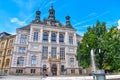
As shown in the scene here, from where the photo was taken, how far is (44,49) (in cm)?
4150

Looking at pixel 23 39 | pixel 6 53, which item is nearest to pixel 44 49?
pixel 23 39

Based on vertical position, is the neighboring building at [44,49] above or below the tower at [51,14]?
below

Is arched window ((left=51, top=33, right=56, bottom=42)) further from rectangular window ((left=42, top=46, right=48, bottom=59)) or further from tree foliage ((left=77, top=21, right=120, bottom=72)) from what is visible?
tree foliage ((left=77, top=21, right=120, bottom=72))

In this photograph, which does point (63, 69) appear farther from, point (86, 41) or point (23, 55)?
point (86, 41)

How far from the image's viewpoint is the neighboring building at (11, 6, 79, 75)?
3894cm

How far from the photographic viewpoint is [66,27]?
152ft

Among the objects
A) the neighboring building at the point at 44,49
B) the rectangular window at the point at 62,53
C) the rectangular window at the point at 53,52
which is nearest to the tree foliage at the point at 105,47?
the neighboring building at the point at 44,49

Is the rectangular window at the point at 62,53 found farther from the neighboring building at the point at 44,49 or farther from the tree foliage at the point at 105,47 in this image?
the tree foliage at the point at 105,47

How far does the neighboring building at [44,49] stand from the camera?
38.9 metres

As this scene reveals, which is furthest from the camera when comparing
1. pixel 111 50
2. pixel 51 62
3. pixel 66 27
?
pixel 66 27

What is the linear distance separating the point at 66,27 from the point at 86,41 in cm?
1922

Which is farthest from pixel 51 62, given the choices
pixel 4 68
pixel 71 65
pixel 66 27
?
pixel 4 68

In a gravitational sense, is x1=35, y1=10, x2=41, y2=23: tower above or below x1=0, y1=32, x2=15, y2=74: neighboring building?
above

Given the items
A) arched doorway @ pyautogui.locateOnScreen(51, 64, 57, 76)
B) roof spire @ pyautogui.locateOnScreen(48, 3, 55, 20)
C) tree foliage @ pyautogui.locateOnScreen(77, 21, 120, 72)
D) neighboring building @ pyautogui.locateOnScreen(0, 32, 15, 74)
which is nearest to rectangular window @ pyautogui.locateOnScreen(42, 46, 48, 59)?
arched doorway @ pyautogui.locateOnScreen(51, 64, 57, 76)
